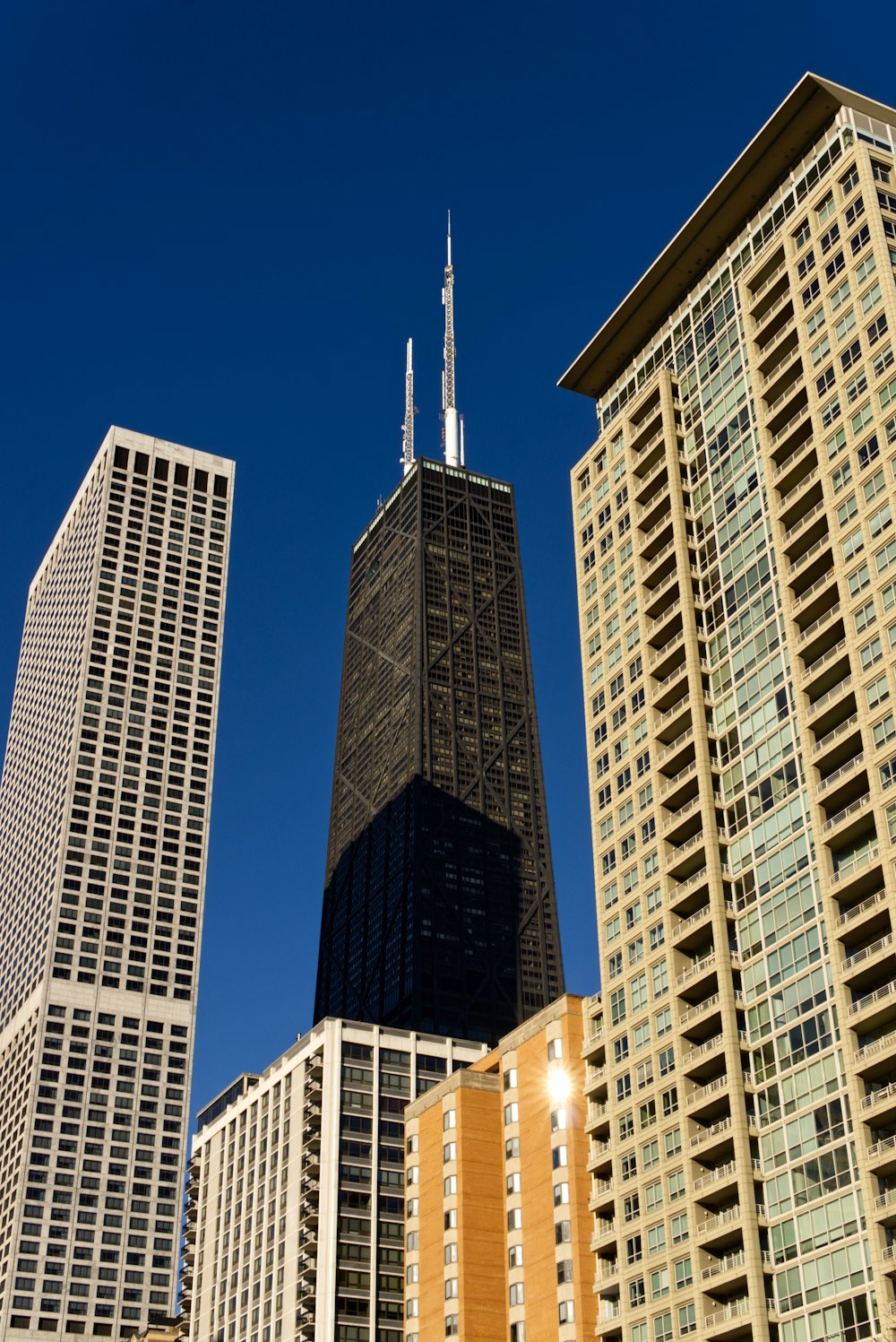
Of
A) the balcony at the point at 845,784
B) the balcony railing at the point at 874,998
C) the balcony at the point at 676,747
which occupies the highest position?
the balcony at the point at 676,747

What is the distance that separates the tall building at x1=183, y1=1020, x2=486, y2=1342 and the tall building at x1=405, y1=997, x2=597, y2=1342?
18.0 m

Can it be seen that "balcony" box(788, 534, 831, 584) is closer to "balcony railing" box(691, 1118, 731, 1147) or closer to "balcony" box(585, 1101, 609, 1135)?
"balcony railing" box(691, 1118, 731, 1147)

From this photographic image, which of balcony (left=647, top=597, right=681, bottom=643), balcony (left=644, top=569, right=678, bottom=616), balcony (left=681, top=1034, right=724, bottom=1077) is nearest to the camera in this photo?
balcony (left=681, top=1034, right=724, bottom=1077)

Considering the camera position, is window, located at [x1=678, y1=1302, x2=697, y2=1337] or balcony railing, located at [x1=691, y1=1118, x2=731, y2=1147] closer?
window, located at [x1=678, y1=1302, x2=697, y2=1337]

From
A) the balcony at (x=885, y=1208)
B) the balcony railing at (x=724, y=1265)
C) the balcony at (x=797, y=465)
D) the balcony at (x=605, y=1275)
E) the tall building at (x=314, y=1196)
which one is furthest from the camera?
the tall building at (x=314, y=1196)

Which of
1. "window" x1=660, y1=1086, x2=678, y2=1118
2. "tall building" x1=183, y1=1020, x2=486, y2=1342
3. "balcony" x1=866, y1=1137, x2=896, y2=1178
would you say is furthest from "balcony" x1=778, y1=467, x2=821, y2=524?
"tall building" x1=183, y1=1020, x2=486, y2=1342

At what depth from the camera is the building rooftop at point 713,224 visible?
4818 inches

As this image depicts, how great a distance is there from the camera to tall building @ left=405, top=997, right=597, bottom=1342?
12781 centimetres

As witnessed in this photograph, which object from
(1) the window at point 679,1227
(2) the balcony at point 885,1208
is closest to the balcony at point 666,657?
(1) the window at point 679,1227

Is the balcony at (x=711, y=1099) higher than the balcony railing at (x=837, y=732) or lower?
lower

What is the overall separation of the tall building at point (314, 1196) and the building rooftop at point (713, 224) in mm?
77127

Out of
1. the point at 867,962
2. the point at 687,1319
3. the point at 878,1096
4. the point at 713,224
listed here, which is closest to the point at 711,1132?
the point at 687,1319

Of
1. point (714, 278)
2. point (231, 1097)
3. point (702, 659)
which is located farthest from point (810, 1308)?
point (231, 1097)

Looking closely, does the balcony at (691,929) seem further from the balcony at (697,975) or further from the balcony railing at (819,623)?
the balcony railing at (819,623)
